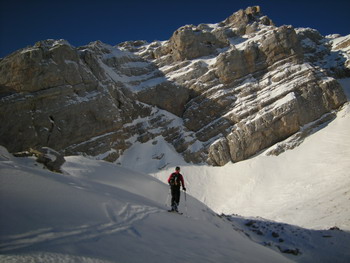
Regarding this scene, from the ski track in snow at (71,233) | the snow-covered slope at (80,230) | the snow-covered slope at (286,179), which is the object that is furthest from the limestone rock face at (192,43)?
the ski track in snow at (71,233)

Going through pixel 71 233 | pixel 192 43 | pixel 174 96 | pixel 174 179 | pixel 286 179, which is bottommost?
pixel 71 233

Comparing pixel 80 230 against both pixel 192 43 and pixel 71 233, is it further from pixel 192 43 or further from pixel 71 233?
pixel 192 43

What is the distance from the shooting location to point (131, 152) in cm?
4688

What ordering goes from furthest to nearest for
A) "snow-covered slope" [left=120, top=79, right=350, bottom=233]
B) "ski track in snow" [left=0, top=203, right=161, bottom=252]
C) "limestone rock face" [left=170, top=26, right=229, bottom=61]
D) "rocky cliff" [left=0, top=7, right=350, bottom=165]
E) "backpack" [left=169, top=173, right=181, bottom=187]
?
"limestone rock face" [left=170, top=26, right=229, bottom=61] < "rocky cliff" [left=0, top=7, right=350, bottom=165] < "snow-covered slope" [left=120, top=79, right=350, bottom=233] < "backpack" [left=169, top=173, right=181, bottom=187] < "ski track in snow" [left=0, top=203, right=161, bottom=252]

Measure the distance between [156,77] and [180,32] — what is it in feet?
46.0

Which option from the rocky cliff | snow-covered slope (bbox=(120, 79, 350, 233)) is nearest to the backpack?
snow-covered slope (bbox=(120, 79, 350, 233))

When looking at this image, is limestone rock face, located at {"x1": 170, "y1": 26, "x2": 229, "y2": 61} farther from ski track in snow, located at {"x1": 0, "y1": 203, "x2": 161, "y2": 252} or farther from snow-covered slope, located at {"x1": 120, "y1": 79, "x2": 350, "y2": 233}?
ski track in snow, located at {"x1": 0, "y1": 203, "x2": 161, "y2": 252}

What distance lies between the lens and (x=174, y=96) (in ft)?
177

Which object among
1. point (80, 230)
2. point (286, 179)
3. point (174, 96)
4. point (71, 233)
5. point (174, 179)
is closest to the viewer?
point (71, 233)


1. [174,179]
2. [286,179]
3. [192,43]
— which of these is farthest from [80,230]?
[192,43]

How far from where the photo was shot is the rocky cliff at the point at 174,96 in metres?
41.7

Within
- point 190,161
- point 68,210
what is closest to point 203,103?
point 190,161

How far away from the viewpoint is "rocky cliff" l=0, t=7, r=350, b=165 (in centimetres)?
4169

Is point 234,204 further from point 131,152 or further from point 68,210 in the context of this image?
point 68,210
